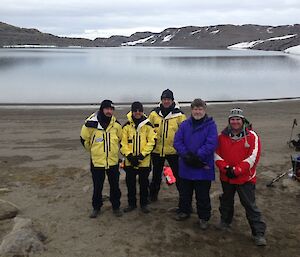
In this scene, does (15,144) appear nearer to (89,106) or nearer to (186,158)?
(186,158)

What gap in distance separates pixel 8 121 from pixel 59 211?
31.1 feet

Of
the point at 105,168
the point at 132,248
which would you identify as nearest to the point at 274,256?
the point at 132,248

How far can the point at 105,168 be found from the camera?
5832mm

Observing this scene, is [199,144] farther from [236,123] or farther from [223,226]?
[223,226]

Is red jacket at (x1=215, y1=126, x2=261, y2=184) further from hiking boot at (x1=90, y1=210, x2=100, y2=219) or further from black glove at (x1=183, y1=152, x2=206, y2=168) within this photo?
hiking boot at (x1=90, y1=210, x2=100, y2=219)

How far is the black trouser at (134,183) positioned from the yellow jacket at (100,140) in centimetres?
37

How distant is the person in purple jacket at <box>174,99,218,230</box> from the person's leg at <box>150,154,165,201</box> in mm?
721

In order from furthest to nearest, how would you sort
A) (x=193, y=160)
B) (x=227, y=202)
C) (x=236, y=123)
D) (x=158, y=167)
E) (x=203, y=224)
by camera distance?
1. (x=158, y=167)
2. (x=203, y=224)
3. (x=227, y=202)
4. (x=193, y=160)
5. (x=236, y=123)

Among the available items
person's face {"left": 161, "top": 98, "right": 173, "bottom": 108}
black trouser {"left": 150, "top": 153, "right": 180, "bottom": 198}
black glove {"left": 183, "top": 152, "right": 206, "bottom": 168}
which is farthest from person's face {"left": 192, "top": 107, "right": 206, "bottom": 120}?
black trouser {"left": 150, "top": 153, "right": 180, "bottom": 198}

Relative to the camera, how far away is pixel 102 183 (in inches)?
234

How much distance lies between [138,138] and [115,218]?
48.4 inches

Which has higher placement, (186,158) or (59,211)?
(186,158)

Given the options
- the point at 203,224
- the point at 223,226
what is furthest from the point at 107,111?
the point at 223,226

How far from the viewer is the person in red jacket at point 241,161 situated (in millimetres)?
5098
